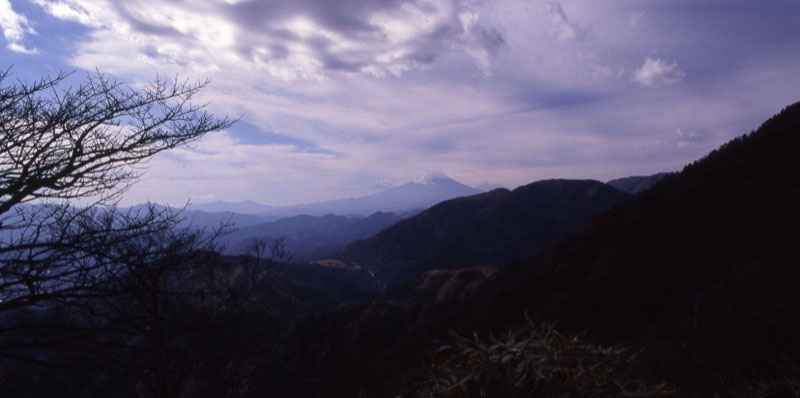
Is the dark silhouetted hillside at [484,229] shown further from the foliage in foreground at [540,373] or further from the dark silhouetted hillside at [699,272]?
the foliage in foreground at [540,373]

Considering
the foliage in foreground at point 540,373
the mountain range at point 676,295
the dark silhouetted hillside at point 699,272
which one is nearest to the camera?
the foliage in foreground at point 540,373

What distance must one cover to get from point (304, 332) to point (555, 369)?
34629 mm

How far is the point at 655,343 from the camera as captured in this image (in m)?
9.08

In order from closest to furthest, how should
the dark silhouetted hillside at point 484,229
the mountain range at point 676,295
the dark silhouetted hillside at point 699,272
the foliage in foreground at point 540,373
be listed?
the foliage in foreground at point 540,373
the mountain range at point 676,295
the dark silhouetted hillside at point 699,272
the dark silhouetted hillside at point 484,229

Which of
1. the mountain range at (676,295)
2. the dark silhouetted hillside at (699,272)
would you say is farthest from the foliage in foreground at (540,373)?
the dark silhouetted hillside at (699,272)

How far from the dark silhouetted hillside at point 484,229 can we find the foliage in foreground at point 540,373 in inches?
3513

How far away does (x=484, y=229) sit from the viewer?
106438 mm

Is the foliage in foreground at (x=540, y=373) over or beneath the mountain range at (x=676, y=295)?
over

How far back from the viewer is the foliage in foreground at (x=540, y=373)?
75.6 inches

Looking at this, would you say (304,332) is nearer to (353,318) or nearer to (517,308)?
(353,318)

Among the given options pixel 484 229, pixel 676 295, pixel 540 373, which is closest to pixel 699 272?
pixel 676 295

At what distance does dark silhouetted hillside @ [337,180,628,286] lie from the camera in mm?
95500

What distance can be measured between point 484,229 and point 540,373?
107418mm

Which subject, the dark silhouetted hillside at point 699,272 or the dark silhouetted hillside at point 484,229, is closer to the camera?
the dark silhouetted hillside at point 699,272
